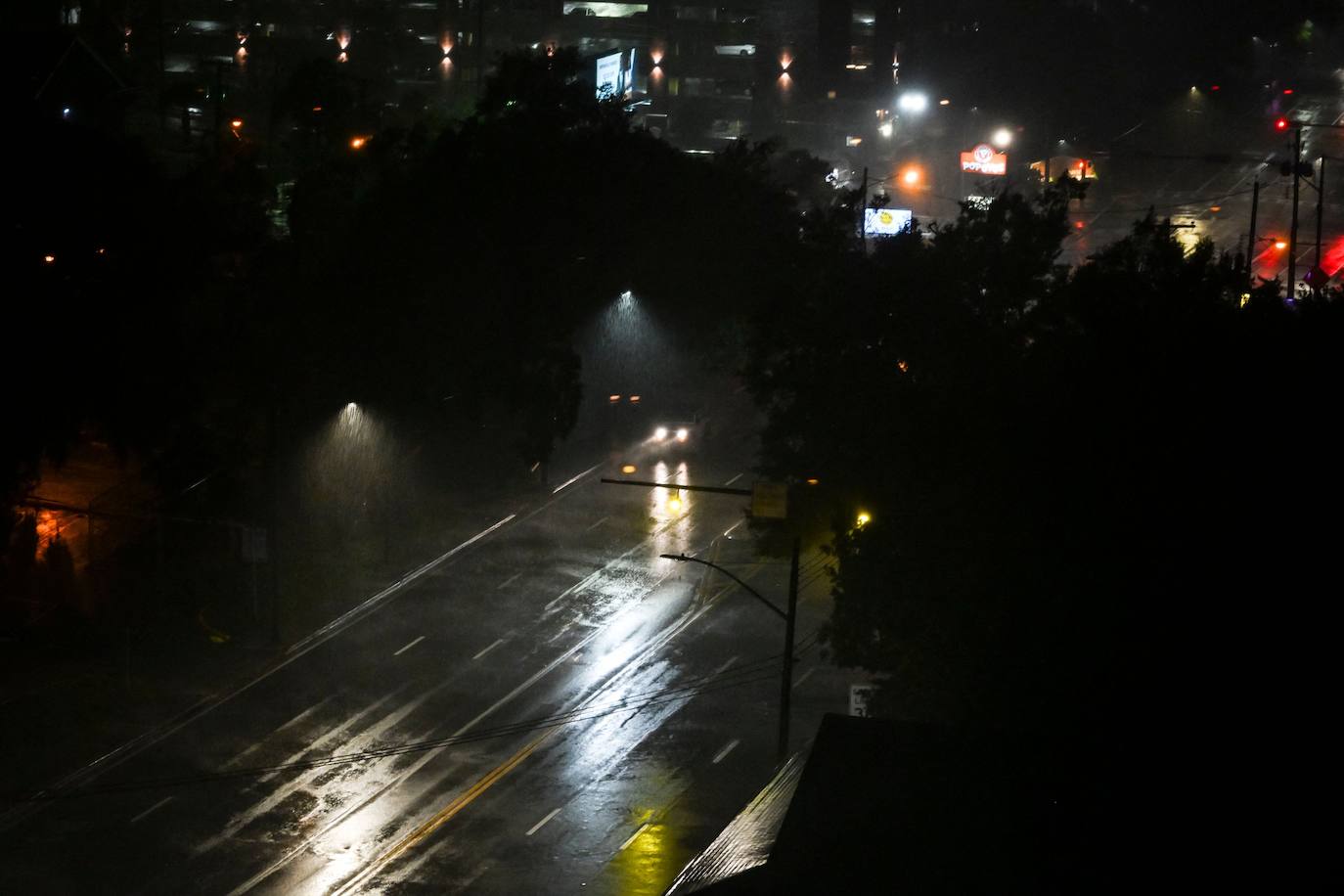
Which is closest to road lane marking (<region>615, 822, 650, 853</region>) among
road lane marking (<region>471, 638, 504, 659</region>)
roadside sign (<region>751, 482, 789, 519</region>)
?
roadside sign (<region>751, 482, 789, 519</region>)

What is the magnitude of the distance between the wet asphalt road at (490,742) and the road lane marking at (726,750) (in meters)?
0.09

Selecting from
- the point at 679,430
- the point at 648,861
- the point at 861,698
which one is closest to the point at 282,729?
the point at 648,861

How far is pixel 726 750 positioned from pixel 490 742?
5507 millimetres

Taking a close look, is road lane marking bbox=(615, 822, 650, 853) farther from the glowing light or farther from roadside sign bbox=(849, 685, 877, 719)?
the glowing light

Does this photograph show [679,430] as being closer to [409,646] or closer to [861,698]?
[409,646]

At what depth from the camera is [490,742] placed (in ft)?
113

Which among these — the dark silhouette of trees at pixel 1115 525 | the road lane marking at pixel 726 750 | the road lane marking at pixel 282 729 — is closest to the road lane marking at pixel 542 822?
the road lane marking at pixel 726 750

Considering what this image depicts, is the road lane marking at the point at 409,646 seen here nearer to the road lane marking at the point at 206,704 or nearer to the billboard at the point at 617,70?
the road lane marking at the point at 206,704

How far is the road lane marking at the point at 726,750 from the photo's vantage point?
33.8 metres

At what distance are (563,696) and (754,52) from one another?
319ft

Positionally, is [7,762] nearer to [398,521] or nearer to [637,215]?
[398,521]

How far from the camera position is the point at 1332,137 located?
109312 millimetres

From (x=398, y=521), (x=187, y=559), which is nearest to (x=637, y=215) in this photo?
(x=398, y=521)

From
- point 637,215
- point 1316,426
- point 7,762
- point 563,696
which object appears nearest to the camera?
point 1316,426
